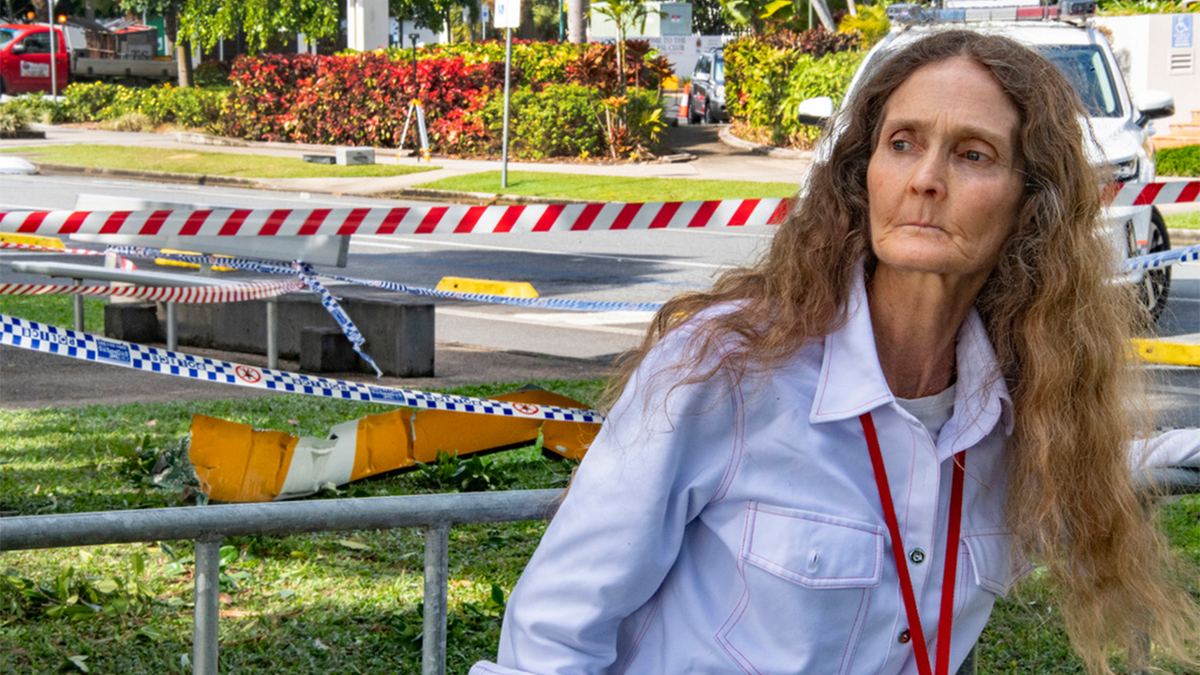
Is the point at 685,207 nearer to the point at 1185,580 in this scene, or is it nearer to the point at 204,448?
the point at 204,448

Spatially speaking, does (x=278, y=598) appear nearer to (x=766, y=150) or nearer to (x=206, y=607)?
(x=206, y=607)

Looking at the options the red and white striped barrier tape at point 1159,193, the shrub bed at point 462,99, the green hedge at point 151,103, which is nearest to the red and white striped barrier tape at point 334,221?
the red and white striped barrier tape at point 1159,193

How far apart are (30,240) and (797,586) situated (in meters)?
10.9

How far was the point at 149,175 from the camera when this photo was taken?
77.4ft

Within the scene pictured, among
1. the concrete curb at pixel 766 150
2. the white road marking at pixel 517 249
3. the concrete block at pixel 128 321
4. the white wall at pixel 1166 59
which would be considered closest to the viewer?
the concrete block at pixel 128 321

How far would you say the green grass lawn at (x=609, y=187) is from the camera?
62.8 feet

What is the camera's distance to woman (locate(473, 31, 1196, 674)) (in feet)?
5.59

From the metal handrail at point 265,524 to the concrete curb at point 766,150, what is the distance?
21.2 metres

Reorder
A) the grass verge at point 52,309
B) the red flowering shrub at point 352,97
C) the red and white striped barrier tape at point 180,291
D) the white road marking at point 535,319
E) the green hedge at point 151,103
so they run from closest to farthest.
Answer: the red and white striped barrier tape at point 180,291, the grass verge at point 52,309, the white road marking at point 535,319, the red flowering shrub at point 352,97, the green hedge at point 151,103

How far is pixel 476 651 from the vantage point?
11.7 ft

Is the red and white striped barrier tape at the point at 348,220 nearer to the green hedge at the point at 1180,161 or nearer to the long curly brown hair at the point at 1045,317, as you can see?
the long curly brown hair at the point at 1045,317

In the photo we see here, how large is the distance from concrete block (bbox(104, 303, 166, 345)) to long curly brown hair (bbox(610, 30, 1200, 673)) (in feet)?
22.5

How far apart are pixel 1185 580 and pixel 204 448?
3171 millimetres

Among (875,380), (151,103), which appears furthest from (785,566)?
(151,103)
